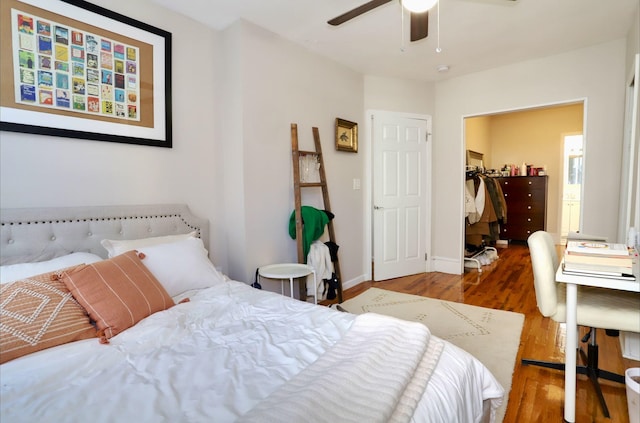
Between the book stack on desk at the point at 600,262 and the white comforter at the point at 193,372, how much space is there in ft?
1.93

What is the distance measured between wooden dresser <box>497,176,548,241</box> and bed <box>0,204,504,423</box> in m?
5.09

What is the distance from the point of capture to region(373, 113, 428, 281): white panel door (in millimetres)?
3551

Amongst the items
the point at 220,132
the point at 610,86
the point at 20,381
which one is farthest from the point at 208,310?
the point at 610,86

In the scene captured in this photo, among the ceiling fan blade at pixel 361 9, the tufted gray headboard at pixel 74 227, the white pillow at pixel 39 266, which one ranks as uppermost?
the ceiling fan blade at pixel 361 9

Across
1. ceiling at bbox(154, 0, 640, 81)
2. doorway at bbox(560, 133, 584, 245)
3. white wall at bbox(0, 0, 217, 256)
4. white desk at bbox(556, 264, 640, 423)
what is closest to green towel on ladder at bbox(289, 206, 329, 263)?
white wall at bbox(0, 0, 217, 256)

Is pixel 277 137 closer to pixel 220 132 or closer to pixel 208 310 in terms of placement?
pixel 220 132

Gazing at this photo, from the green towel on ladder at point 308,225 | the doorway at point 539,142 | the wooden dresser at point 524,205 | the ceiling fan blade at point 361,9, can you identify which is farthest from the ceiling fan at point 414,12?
the wooden dresser at point 524,205

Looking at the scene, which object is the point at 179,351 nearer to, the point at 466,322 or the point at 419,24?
the point at 419,24

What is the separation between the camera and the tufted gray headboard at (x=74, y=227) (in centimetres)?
136

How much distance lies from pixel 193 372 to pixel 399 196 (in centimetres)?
311

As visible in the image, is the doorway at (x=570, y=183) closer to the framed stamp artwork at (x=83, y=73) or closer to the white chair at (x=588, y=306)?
the white chair at (x=588, y=306)

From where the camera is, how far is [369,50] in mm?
2857

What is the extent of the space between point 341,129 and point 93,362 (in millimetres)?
2669

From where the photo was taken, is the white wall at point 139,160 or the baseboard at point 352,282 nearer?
the white wall at point 139,160
